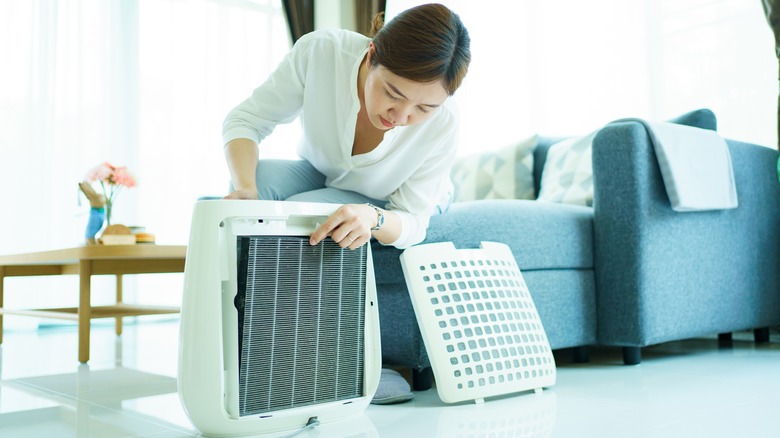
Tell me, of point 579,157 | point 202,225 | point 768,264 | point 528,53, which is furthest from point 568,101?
point 202,225

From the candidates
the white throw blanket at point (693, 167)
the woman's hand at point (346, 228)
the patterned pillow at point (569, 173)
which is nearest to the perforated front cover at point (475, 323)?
the woman's hand at point (346, 228)

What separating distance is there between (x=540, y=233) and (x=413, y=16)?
0.82m

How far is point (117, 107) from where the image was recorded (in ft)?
12.5

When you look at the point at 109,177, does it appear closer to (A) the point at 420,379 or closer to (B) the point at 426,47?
(A) the point at 420,379

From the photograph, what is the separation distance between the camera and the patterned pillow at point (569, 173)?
8.02 ft

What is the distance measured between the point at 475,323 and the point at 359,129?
497mm

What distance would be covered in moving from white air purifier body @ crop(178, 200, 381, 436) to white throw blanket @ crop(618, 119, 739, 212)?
3.58 ft

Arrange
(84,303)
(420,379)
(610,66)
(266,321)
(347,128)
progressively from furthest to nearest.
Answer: (610,66)
(84,303)
(420,379)
(347,128)
(266,321)

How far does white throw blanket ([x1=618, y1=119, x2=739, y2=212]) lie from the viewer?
192 centimetres

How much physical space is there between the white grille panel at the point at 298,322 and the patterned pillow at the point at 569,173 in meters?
1.39

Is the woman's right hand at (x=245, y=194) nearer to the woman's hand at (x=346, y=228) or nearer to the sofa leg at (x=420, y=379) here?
the woman's hand at (x=346, y=228)

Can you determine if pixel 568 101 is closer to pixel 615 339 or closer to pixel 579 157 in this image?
pixel 579 157

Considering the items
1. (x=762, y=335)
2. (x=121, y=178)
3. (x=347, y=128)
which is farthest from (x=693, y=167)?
(x=121, y=178)

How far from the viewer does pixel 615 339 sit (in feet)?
6.33
